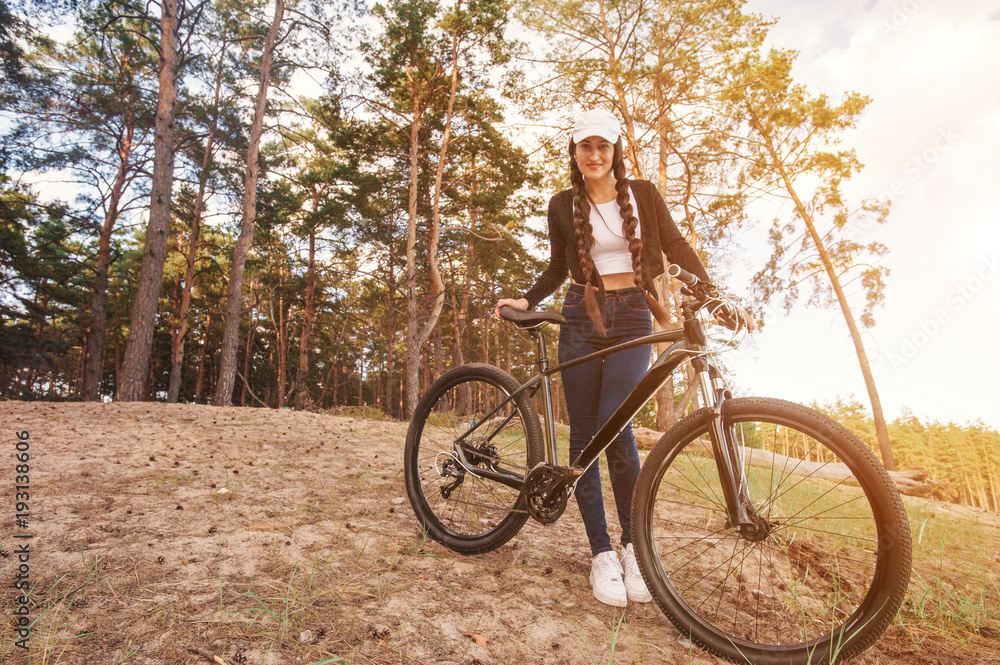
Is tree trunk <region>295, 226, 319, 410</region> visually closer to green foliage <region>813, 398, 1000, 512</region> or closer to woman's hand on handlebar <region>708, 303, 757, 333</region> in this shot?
woman's hand on handlebar <region>708, 303, 757, 333</region>

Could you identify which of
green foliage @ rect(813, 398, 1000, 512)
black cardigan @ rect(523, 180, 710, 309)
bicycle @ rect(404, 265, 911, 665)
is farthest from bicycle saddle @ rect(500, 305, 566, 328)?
green foliage @ rect(813, 398, 1000, 512)

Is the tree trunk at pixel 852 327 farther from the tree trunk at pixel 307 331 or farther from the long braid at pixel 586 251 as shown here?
the tree trunk at pixel 307 331

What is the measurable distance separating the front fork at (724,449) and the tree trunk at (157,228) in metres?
9.61

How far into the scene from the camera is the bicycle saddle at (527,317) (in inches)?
87.9

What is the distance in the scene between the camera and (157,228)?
8977 millimetres

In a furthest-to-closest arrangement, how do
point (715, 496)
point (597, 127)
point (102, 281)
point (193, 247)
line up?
point (193, 247), point (102, 281), point (597, 127), point (715, 496)

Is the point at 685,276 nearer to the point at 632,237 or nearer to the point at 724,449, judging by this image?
the point at 632,237

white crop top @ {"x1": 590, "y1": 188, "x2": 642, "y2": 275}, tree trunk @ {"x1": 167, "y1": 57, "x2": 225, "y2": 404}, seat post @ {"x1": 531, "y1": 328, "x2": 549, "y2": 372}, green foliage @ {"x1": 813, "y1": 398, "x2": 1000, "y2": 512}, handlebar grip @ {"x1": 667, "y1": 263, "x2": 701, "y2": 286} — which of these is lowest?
green foliage @ {"x1": 813, "y1": 398, "x2": 1000, "y2": 512}

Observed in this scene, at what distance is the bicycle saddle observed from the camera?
2.23m

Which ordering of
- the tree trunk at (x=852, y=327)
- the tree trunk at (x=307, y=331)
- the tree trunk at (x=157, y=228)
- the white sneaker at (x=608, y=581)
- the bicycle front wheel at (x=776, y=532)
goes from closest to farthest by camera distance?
the bicycle front wheel at (x=776, y=532)
the white sneaker at (x=608, y=581)
the tree trunk at (x=157, y=228)
the tree trunk at (x=852, y=327)
the tree trunk at (x=307, y=331)

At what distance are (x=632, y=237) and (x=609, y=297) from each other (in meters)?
0.27

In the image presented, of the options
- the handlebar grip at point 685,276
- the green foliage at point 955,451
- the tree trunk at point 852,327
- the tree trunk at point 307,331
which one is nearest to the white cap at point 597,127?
the handlebar grip at point 685,276

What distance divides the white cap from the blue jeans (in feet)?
2.21

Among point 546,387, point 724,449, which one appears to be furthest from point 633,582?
point 546,387
